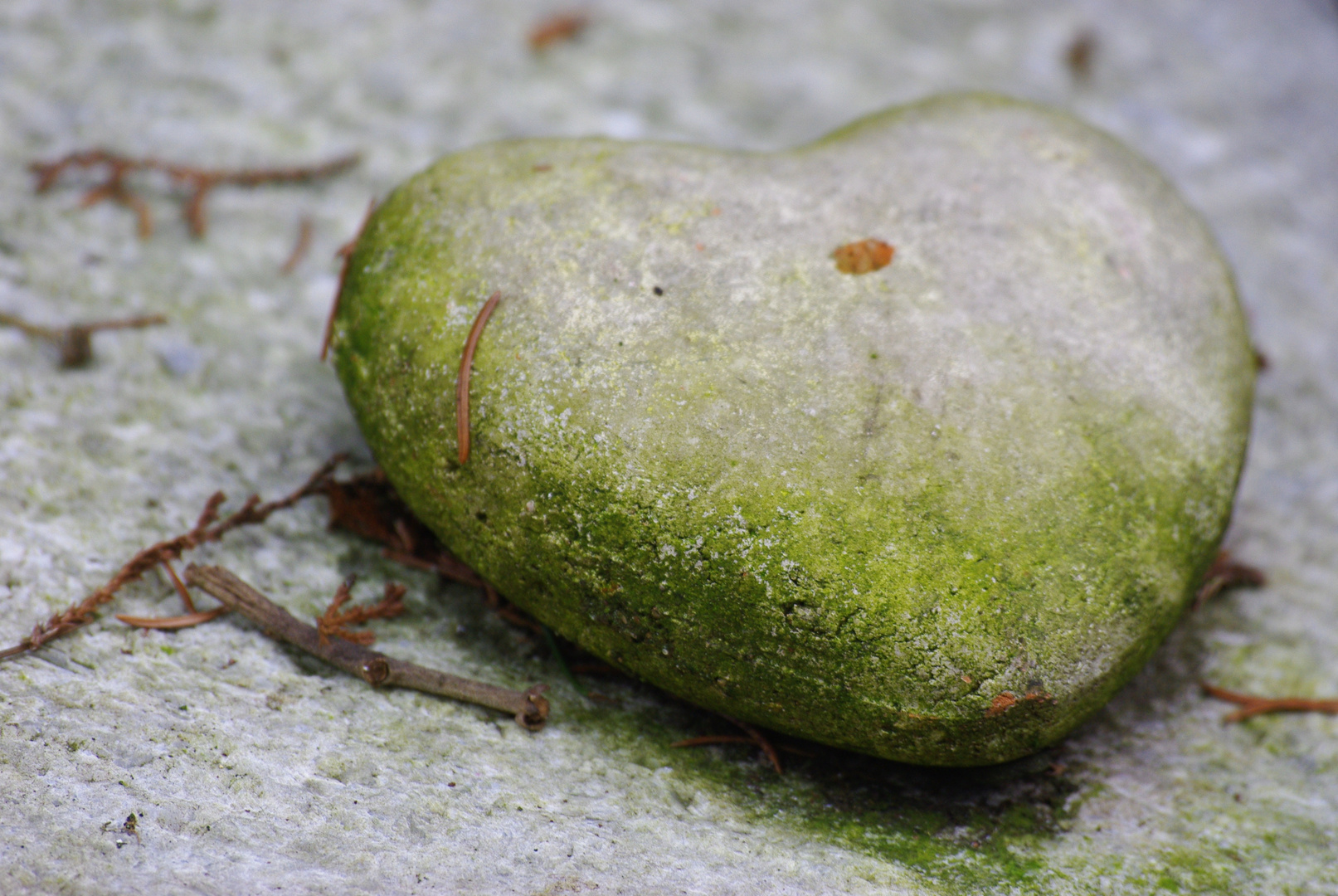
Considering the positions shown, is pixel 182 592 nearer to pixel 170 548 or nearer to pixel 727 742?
pixel 170 548

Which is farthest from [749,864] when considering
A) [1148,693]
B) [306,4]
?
[306,4]

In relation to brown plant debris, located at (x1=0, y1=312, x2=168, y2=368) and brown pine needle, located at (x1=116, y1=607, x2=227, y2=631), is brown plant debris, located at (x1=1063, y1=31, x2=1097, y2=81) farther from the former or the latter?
brown pine needle, located at (x1=116, y1=607, x2=227, y2=631)

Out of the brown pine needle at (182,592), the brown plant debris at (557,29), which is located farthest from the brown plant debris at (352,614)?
the brown plant debris at (557,29)

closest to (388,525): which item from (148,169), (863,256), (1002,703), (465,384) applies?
(465,384)

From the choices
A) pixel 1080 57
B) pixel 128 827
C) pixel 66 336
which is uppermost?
pixel 1080 57

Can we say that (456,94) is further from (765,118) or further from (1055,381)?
(1055,381)

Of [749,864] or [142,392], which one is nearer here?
[749,864]
